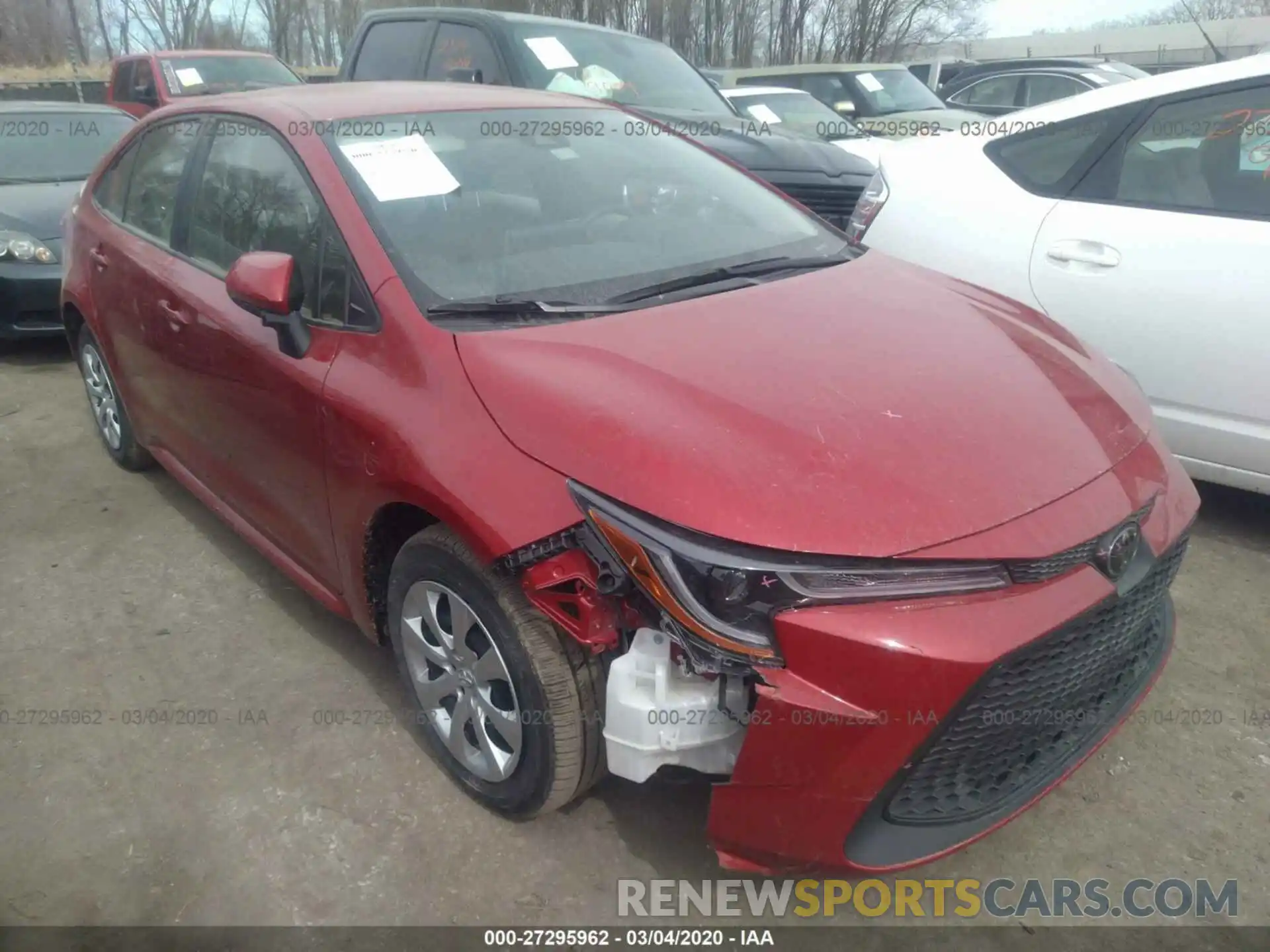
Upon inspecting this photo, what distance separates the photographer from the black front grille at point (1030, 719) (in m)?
1.81

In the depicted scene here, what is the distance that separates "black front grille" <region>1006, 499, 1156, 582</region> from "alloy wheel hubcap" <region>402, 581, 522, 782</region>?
3.42ft

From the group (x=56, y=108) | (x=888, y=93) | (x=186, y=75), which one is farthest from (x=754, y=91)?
(x=186, y=75)

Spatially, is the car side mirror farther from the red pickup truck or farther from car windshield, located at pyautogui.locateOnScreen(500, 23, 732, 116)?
the red pickup truck

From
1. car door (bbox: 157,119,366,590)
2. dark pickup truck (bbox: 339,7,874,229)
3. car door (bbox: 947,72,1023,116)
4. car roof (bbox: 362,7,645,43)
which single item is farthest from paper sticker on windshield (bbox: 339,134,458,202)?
car door (bbox: 947,72,1023,116)

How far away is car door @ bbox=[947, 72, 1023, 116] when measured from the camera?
12.0 m

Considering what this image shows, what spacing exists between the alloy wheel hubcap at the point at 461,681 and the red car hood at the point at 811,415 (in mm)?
493

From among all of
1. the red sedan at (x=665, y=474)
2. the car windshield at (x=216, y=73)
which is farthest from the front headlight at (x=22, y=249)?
the car windshield at (x=216, y=73)

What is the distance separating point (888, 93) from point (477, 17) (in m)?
6.17

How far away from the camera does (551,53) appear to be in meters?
5.84

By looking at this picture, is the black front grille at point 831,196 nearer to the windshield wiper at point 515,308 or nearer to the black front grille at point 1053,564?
the windshield wiper at point 515,308

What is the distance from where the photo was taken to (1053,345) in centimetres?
255

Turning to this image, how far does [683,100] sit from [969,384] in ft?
15.1

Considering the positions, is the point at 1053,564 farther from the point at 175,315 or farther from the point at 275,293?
the point at 175,315

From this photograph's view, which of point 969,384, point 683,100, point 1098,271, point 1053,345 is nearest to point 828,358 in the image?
point 969,384
